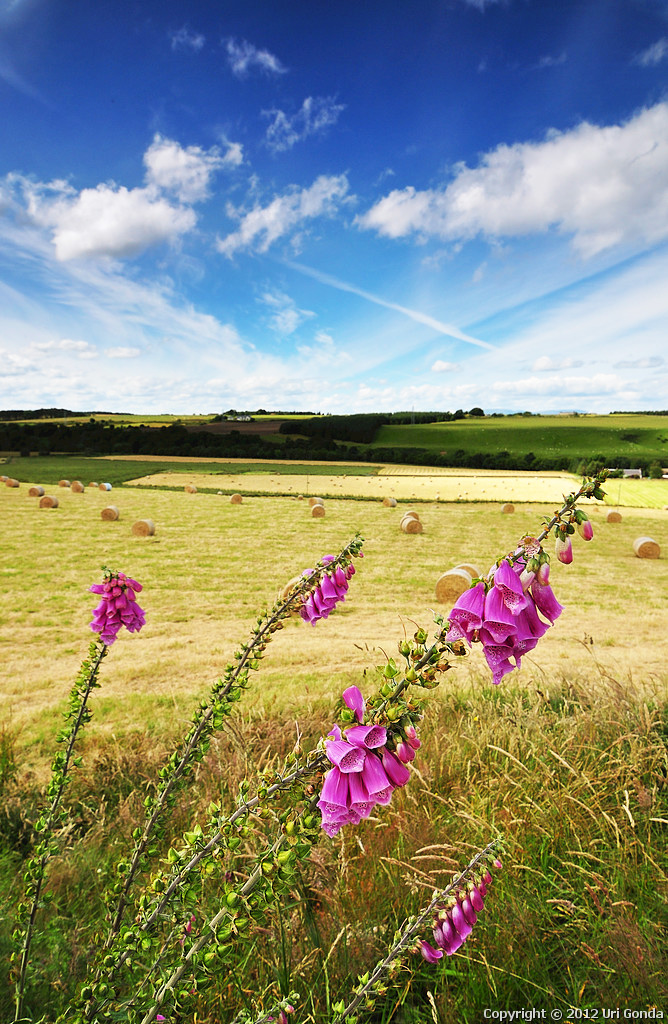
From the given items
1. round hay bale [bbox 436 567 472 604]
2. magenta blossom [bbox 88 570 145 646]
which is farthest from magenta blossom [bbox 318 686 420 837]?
round hay bale [bbox 436 567 472 604]

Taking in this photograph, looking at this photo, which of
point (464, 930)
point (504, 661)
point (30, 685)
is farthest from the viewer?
point (30, 685)

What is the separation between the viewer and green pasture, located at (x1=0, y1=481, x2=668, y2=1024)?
8.91ft

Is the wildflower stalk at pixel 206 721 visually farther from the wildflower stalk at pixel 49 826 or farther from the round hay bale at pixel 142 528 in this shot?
the round hay bale at pixel 142 528

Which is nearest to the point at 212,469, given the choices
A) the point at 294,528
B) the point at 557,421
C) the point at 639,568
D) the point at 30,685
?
the point at 294,528

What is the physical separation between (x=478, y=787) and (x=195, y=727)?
298 cm

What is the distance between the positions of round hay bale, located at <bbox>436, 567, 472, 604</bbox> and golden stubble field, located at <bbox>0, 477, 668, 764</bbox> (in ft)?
2.20

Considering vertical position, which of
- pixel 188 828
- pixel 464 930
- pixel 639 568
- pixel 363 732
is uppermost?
pixel 363 732

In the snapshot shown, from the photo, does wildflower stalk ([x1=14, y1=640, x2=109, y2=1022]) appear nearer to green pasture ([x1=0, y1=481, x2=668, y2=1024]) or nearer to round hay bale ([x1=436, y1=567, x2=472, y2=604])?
green pasture ([x1=0, y1=481, x2=668, y2=1024])

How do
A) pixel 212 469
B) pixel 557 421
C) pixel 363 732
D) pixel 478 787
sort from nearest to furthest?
pixel 363 732
pixel 478 787
pixel 212 469
pixel 557 421

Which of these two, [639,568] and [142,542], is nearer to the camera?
[639,568]

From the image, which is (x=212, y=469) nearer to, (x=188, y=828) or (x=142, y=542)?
(x=142, y=542)

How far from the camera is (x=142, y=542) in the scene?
72.3 ft

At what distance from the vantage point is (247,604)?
579 inches

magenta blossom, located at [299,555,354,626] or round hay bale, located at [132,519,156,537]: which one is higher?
magenta blossom, located at [299,555,354,626]
